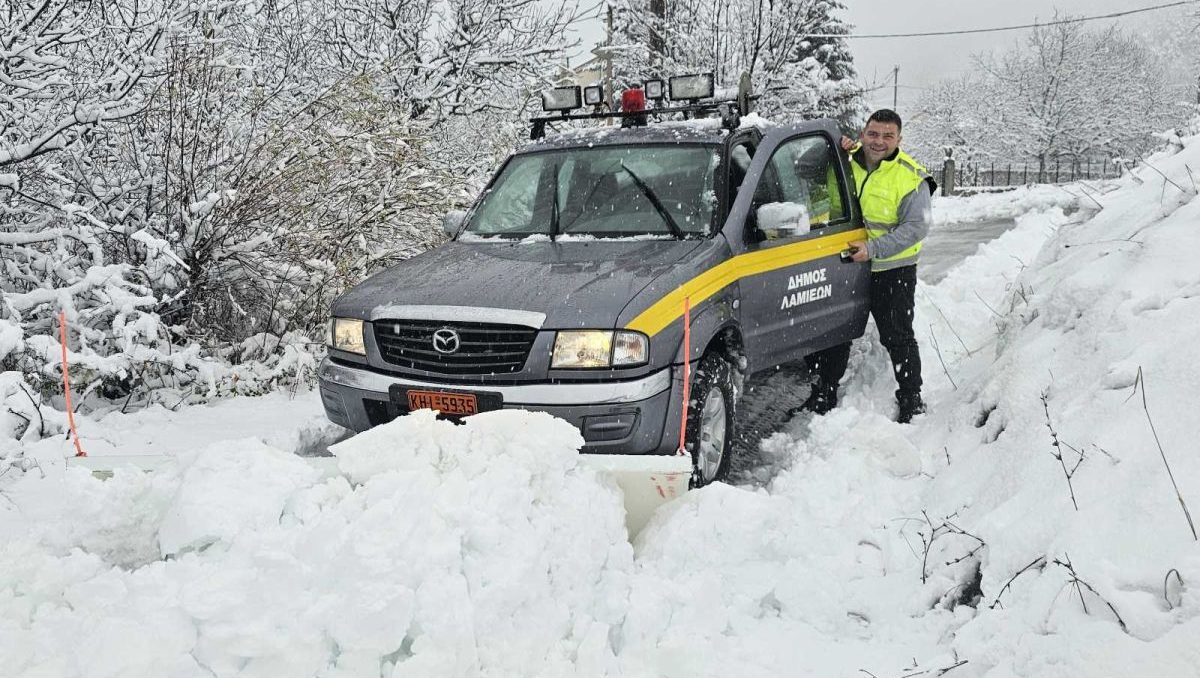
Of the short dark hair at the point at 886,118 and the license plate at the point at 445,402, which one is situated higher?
the short dark hair at the point at 886,118

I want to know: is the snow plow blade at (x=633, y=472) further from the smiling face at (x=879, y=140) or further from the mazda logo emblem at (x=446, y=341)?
the smiling face at (x=879, y=140)

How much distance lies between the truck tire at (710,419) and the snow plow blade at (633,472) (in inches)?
29.4

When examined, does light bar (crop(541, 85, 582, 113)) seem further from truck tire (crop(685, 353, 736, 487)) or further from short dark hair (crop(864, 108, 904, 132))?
truck tire (crop(685, 353, 736, 487))

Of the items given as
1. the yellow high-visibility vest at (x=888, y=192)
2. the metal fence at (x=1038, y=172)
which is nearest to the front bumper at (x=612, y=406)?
the yellow high-visibility vest at (x=888, y=192)

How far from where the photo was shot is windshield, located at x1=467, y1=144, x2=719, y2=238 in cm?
479

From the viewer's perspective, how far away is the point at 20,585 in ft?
7.94

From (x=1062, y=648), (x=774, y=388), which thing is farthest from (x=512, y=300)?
(x=774, y=388)

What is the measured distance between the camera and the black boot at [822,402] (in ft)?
19.7

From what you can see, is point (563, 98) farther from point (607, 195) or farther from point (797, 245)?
point (797, 245)

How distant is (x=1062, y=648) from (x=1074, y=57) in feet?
200

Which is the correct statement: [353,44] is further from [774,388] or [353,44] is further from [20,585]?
[20,585]

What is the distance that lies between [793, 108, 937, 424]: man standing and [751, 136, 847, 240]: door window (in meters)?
0.22

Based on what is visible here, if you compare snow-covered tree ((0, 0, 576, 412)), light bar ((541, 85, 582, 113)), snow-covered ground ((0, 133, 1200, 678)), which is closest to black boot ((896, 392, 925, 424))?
snow-covered ground ((0, 133, 1200, 678))

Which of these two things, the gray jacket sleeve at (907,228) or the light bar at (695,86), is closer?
the light bar at (695,86)
